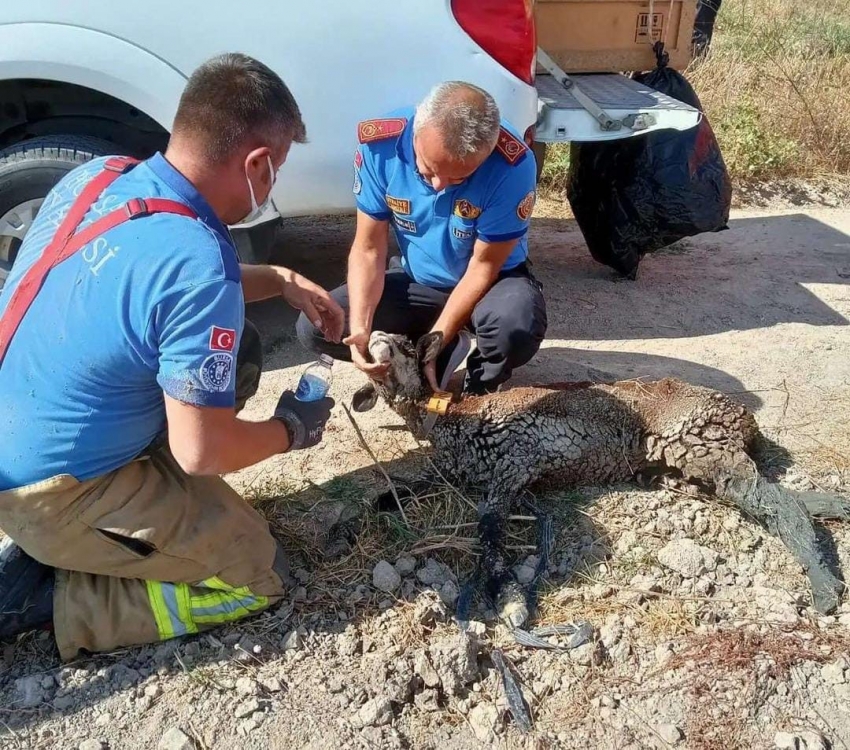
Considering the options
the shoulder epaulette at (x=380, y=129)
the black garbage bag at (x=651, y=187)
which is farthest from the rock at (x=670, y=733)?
the black garbage bag at (x=651, y=187)

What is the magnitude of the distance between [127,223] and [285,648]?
158cm

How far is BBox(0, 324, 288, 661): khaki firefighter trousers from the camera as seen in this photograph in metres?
2.73

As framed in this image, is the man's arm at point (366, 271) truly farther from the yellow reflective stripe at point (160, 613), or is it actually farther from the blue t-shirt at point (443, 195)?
the yellow reflective stripe at point (160, 613)

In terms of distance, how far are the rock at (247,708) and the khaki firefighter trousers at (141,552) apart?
1.25ft

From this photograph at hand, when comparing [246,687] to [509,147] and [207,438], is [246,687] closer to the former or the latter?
[207,438]

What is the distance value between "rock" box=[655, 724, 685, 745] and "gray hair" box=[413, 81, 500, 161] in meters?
2.31

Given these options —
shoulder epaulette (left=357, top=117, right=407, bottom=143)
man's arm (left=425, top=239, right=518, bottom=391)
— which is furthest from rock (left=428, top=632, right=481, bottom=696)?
shoulder epaulette (left=357, top=117, right=407, bottom=143)

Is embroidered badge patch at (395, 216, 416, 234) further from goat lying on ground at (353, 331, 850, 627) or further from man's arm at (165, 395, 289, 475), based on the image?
man's arm at (165, 395, 289, 475)

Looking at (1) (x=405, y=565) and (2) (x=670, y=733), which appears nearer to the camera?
(2) (x=670, y=733)

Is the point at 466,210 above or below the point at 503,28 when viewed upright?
below

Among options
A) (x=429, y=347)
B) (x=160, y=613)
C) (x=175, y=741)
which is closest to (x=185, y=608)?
(x=160, y=613)

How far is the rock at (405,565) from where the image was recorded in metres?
3.30

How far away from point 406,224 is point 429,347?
67 cm

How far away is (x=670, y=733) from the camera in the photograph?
8.61ft
